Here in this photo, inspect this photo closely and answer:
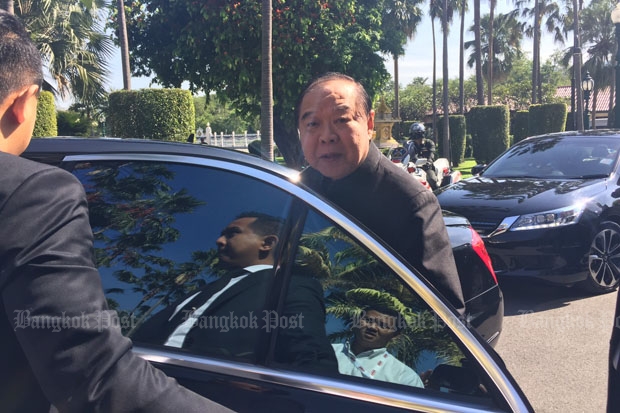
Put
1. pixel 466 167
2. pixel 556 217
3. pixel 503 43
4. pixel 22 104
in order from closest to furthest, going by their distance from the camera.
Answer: pixel 22 104
pixel 556 217
pixel 466 167
pixel 503 43

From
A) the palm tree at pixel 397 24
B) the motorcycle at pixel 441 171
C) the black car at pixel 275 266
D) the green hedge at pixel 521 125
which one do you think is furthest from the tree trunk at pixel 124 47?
the green hedge at pixel 521 125

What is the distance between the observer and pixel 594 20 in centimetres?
4416

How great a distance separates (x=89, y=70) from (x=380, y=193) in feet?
61.8

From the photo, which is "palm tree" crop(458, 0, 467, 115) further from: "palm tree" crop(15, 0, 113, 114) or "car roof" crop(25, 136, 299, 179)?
"car roof" crop(25, 136, 299, 179)

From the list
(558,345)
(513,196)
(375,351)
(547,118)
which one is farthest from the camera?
(547,118)

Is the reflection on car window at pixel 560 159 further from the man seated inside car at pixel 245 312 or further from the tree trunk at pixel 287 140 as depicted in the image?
the tree trunk at pixel 287 140

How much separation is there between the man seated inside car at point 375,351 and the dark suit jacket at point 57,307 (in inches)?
28.8

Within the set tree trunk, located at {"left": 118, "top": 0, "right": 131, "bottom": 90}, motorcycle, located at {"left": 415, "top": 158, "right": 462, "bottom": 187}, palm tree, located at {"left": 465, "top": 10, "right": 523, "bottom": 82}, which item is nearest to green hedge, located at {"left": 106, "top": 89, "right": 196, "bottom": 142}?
tree trunk, located at {"left": 118, "top": 0, "right": 131, "bottom": 90}

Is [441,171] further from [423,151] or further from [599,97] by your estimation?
[599,97]

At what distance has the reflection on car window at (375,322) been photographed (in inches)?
63.7

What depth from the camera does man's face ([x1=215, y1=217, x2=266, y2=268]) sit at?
163cm

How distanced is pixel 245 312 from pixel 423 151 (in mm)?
9897

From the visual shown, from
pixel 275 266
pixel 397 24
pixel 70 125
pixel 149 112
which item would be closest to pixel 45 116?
pixel 149 112

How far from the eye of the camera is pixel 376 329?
1714 mm
